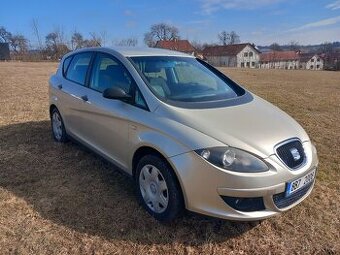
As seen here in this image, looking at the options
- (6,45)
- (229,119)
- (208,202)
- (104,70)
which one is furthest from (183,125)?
(6,45)

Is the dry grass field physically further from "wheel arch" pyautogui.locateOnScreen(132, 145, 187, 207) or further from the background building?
the background building

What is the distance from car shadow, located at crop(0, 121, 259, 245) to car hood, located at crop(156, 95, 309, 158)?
0.88 m

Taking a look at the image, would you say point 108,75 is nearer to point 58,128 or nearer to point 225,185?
point 58,128

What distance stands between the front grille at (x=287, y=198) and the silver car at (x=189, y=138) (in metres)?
0.01

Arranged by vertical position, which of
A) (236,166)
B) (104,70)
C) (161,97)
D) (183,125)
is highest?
(104,70)

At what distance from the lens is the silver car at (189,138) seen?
2621mm

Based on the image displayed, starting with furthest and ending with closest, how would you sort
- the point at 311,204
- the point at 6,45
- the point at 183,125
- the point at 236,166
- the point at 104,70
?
the point at 6,45, the point at 104,70, the point at 311,204, the point at 183,125, the point at 236,166

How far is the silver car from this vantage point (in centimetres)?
262

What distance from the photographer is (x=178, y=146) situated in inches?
108

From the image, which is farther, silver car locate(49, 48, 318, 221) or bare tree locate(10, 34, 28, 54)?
bare tree locate(10, 34, 28, 54)

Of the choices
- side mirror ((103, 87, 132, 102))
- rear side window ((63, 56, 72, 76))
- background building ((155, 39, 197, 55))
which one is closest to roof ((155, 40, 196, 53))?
background building ((155, 39, 197, 55))

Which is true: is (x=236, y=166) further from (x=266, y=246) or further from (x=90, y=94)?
(x=90, y=94)

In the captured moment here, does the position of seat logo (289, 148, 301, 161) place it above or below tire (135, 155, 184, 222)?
above

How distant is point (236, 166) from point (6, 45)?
60205 mm
